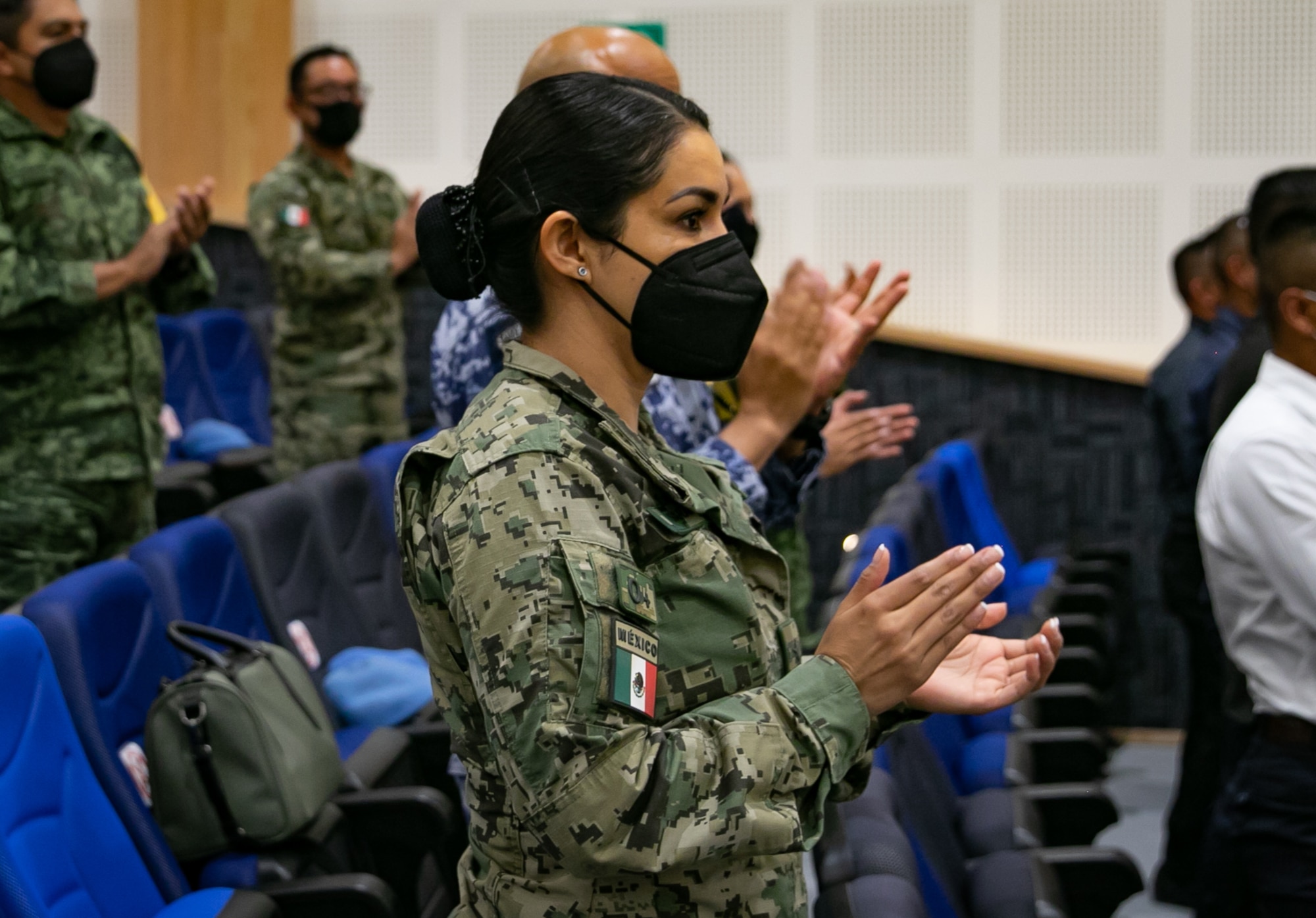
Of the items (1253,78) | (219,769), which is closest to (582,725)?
(219,769)

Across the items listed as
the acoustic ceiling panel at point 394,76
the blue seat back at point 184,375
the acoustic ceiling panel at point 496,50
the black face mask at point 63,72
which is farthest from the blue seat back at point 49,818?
the acoustic ceiling panel at point 394,76

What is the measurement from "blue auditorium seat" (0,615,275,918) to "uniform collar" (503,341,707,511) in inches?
34.2

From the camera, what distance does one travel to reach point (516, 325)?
1.70m

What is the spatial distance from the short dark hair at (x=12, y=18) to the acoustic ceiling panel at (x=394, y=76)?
3.47 meters

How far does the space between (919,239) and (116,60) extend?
144 inches

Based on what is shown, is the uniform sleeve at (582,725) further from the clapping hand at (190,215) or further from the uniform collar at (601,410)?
the clapping hand at (190,215)

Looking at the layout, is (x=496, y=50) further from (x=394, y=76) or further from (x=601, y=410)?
(x=601, y=410)

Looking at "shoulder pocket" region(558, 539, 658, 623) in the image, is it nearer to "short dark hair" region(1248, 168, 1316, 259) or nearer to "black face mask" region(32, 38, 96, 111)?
"short dark hair" region(1248, 168, 1316, 259)

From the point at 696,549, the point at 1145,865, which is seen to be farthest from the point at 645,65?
the point at 1145,865

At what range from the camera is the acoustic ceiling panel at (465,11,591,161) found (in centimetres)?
609

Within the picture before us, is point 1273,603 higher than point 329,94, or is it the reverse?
point 329,94

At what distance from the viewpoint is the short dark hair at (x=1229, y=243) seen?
160 inches

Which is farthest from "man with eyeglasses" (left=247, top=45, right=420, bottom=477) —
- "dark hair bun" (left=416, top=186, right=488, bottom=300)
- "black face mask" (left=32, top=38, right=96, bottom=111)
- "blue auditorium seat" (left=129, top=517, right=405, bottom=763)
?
"dark hair bun" (left=416, top=186, right=488, bottom=300)

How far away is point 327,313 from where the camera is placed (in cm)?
445
